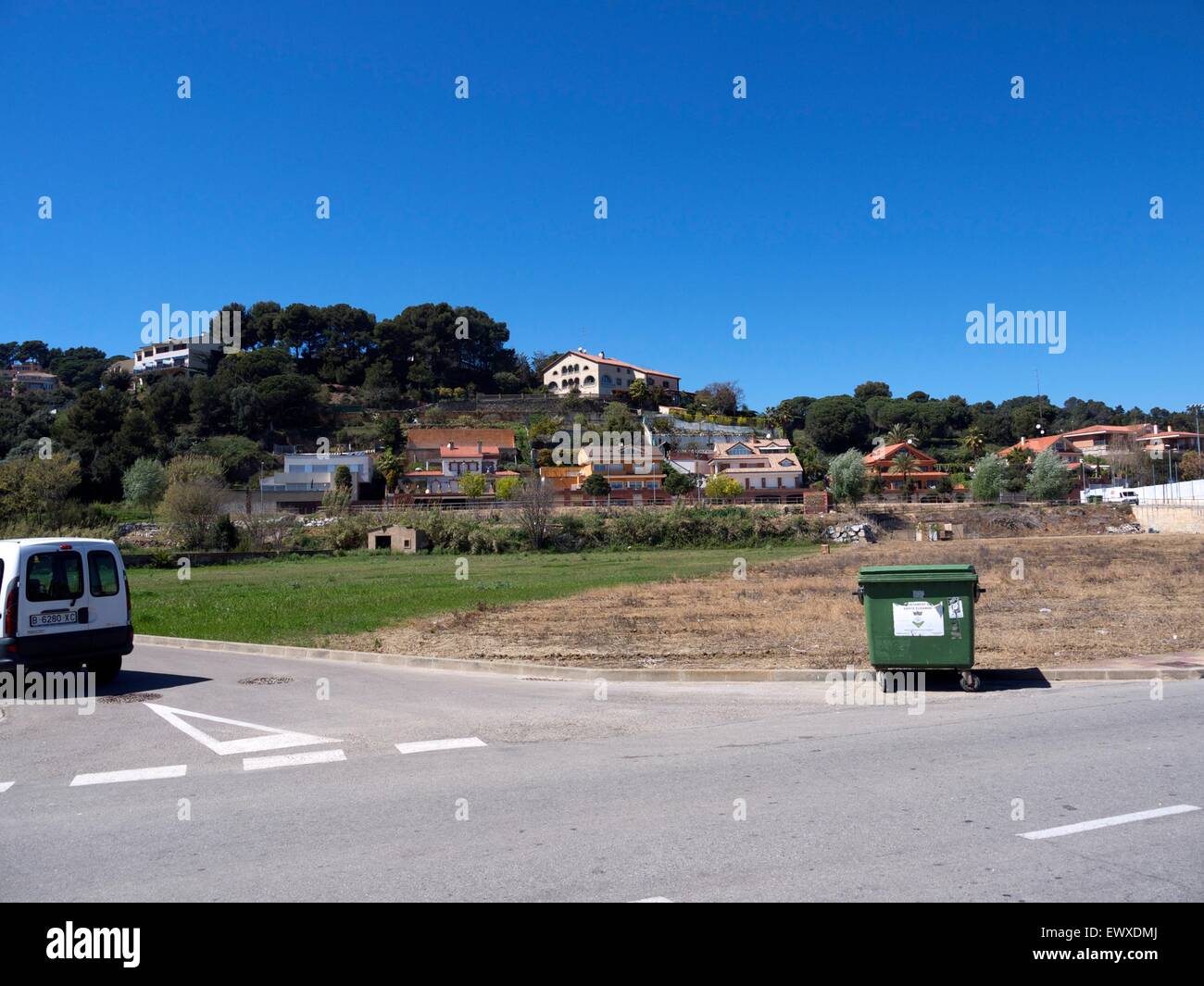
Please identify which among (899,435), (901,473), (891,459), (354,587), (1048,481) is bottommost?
(354,587)

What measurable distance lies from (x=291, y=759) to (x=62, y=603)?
551 cm

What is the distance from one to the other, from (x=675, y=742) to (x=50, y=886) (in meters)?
5.46

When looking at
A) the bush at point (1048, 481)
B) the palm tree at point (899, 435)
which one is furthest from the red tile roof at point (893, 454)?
the bush at point (1048, 481)

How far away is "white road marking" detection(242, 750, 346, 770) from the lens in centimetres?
856

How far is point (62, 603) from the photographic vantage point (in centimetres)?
1226

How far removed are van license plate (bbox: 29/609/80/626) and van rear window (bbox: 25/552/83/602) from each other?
0.19 metres

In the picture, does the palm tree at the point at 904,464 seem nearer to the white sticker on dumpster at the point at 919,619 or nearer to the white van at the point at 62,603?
the white sticker on dumpster at the point at 919,619

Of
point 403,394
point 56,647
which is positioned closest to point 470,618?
point 56,647

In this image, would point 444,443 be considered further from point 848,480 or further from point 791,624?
point 791,624

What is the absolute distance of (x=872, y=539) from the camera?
64812mm

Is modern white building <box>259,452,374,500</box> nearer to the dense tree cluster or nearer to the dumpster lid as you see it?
the dense tree cluster

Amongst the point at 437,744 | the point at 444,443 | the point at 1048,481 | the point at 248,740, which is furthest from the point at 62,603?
the point at 444,443

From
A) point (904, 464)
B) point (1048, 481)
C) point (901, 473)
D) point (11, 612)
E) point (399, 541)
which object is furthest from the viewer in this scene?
point (901, 473)
